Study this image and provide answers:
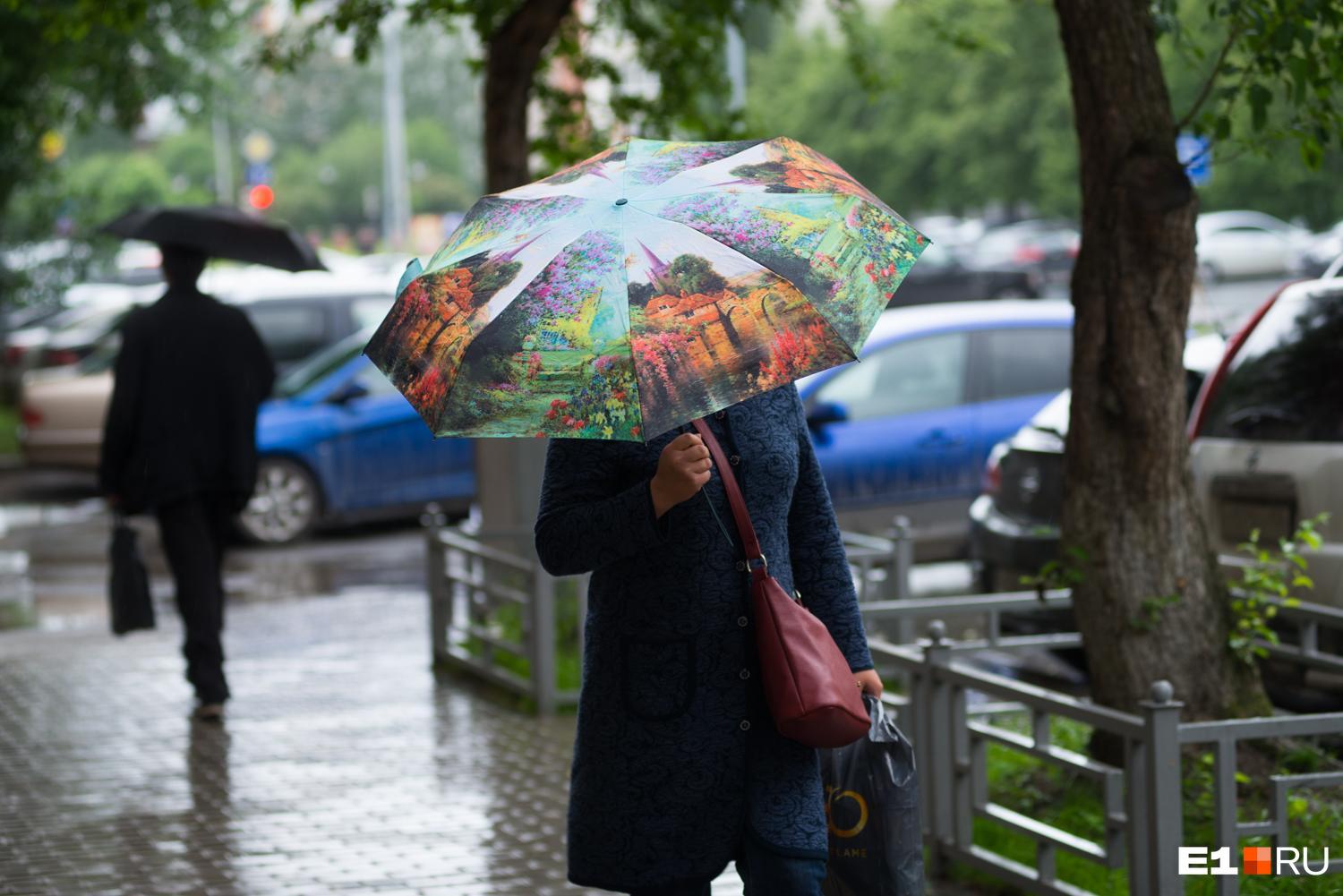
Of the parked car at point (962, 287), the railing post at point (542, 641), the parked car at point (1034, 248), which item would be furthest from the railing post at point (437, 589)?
the parked car at point (1034, 248)

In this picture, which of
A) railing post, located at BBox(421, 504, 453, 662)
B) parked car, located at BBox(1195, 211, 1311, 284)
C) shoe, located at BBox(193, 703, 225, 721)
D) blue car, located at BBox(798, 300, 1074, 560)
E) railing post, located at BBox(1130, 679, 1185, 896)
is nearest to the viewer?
railing post, located at BBox(1130, 679, 1185, 896)

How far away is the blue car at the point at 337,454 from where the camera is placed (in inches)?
561

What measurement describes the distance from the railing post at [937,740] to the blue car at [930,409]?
5438 millimetres

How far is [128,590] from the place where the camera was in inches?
310

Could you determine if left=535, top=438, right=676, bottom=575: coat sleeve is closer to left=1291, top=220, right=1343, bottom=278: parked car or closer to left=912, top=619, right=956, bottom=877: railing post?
left=912, top=619, right=956, bottom=877: railing post

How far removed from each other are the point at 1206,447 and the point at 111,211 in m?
17.2

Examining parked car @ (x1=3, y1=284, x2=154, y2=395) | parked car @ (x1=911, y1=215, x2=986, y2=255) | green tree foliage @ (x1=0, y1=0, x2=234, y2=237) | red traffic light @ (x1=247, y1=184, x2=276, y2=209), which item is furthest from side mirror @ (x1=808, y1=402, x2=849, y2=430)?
parked car @ (x1=911, y1=215, x2=986, y2=255)

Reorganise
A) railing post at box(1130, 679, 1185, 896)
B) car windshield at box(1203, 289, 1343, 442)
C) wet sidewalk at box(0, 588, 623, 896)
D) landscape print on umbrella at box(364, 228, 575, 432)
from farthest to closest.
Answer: car windshield at box(1203, 289, 1343, 442), wet sidewalk at box(0, 588, 623, 896), railing post at box(1130, 679, 1185, 896), landscape print on umbrella at box(364, 228, 575, 432)

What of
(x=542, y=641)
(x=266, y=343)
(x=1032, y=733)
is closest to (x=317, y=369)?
(x=266, y=343)

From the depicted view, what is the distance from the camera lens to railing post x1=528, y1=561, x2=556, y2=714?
306 inches

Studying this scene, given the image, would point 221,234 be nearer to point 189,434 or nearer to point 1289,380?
point 189,434

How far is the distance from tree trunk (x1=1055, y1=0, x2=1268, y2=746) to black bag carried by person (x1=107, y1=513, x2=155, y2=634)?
398 centimetres

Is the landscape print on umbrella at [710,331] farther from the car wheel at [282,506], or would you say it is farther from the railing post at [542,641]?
the car wheel at [282,506]

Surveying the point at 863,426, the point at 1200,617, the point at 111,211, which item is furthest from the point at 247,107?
the point at 1200,617
